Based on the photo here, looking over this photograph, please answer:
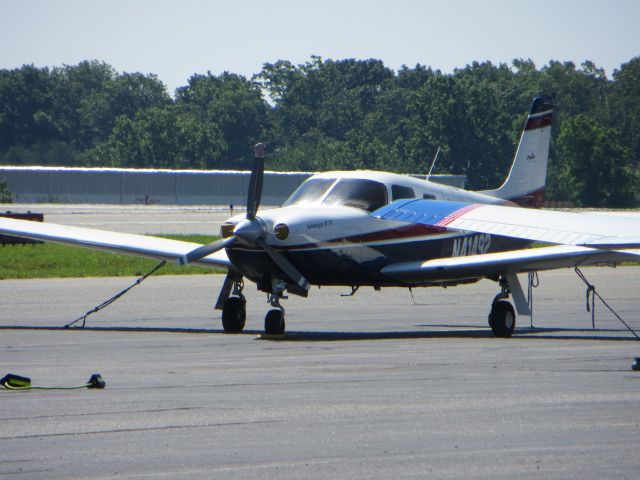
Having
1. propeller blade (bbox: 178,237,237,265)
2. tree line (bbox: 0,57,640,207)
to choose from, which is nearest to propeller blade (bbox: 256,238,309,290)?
propeller blade (bbox: 178,237,237,265)

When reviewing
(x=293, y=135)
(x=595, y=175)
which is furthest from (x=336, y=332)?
(x=293, y=135)

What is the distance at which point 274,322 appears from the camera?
17.9 meters

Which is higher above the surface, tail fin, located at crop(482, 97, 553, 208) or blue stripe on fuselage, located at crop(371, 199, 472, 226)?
tail fin, located at crop(482, 97, 553, 208)

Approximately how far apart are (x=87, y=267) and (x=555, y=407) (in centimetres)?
2622

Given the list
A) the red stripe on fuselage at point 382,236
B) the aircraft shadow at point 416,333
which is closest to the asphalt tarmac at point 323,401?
the aircraft shadow at point 416,333

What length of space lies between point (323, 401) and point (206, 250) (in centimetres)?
743

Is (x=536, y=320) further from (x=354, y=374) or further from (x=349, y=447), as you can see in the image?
(x=349, y=447)

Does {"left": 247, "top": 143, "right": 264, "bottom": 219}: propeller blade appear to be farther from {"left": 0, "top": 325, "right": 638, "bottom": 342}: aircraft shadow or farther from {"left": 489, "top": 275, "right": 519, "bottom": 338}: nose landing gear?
{"left": 489, "top": 275, "right": 519, "bottom": 338}: nose landing gear

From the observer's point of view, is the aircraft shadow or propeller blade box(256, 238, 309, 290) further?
the aircraft shadow

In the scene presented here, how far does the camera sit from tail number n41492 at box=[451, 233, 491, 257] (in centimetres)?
2027

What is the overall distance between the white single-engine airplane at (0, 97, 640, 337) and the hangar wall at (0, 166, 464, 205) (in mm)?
82756

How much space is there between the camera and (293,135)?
7008 inches

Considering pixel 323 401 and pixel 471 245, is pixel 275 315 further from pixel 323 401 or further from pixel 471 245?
pixel 323 401

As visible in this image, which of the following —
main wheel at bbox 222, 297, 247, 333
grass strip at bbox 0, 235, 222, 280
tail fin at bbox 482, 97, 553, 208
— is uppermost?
tail fin at bbox 482, 97, 553, 208
